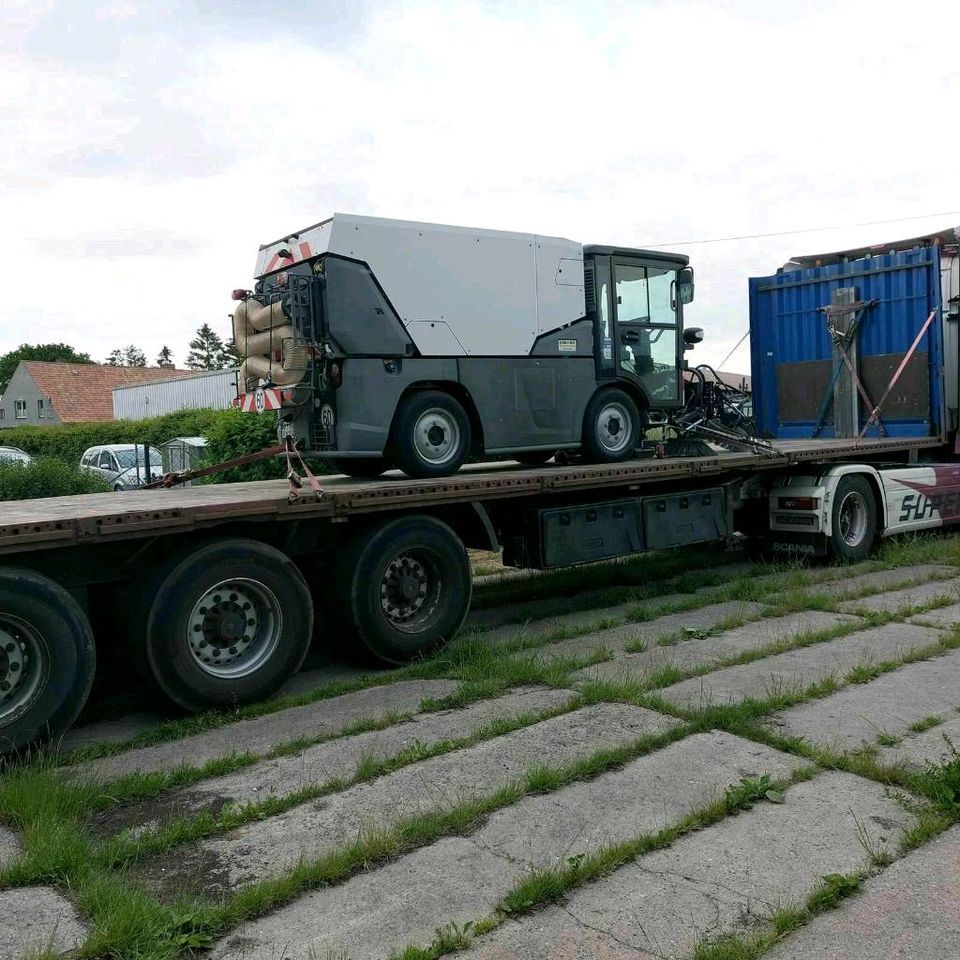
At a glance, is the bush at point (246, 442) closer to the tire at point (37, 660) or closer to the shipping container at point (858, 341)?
the shipping container at point (858, 341)

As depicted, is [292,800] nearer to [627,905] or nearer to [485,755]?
[485,755]

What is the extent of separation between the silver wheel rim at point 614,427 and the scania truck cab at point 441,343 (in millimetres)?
16

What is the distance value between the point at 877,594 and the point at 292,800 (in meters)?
6.46

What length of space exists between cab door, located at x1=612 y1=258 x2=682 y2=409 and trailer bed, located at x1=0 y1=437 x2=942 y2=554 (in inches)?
30.3

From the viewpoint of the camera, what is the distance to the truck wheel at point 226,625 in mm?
5773

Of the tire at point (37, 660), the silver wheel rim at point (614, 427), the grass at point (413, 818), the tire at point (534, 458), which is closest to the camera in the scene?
the grass at point (413, 818)

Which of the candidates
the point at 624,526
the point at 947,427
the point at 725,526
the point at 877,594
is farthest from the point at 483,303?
the point at 947,427

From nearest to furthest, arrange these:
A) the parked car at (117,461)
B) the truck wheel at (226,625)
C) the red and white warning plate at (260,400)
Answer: the truck wheel at (226,625)
the red and white warning plate at (260,400)
the parked car at (117,461)

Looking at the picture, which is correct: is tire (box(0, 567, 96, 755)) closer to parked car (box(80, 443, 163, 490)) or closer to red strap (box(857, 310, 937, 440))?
red strap (box(857, 310, 937, 440))

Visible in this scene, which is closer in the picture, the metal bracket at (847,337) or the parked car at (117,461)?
the metal bracket at (847,337)

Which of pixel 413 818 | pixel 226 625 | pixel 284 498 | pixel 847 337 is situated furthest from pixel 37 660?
pixel 847 337

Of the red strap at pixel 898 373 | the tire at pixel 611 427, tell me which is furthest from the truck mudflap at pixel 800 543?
the tire at pixel 611 427

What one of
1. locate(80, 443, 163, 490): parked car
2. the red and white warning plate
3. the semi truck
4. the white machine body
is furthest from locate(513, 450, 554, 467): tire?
locate(80, 443, 163, 490): parked car

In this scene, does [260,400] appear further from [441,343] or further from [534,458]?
[534,458]
